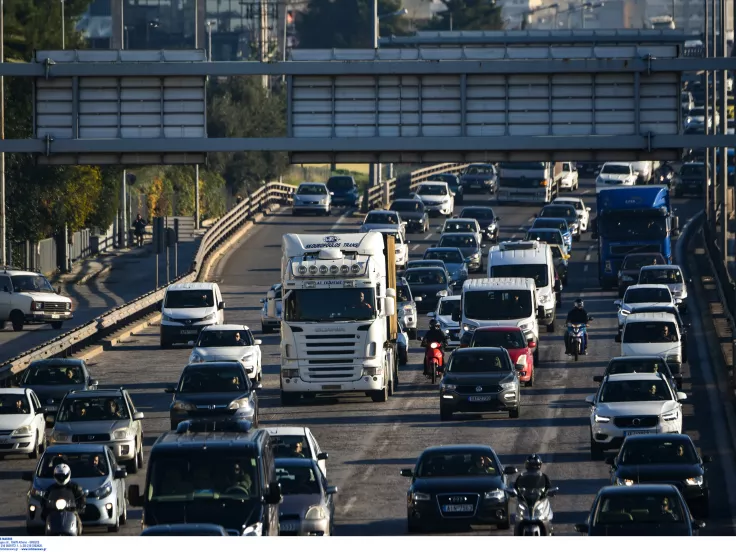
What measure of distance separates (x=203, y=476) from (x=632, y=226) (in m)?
42.3

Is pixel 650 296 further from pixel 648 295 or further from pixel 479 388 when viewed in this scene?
pixel 479 388

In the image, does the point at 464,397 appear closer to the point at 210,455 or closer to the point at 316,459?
the point at 316,459

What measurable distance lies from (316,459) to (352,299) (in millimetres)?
12823

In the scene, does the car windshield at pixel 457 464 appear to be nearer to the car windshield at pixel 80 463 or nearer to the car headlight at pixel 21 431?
the car windshield at pixel 80 463

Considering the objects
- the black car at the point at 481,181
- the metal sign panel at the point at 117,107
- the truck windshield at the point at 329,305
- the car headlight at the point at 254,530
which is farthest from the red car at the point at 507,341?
the black car at the point at 481,181

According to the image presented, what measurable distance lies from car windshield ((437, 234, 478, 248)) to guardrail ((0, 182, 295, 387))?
930 centimetres

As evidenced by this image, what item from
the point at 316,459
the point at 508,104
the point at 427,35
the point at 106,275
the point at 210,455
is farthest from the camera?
the point at 427,35

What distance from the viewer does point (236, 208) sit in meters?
83.1

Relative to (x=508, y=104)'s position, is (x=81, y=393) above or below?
below

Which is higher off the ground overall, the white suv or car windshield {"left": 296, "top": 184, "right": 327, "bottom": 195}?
car windshield {"left": 296, "top": 184, "right": 327, "bottom": 195}

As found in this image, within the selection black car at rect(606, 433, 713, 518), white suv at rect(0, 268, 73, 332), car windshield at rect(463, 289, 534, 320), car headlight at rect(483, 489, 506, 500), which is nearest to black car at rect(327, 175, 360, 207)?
white suv at rect(0, 268, 73, 332)

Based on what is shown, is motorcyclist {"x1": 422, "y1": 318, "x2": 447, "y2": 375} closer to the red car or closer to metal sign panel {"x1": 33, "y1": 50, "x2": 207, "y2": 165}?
the red car

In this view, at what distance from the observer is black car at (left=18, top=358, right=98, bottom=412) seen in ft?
121

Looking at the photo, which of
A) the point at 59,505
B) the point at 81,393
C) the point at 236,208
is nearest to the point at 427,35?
the point at 236,208
